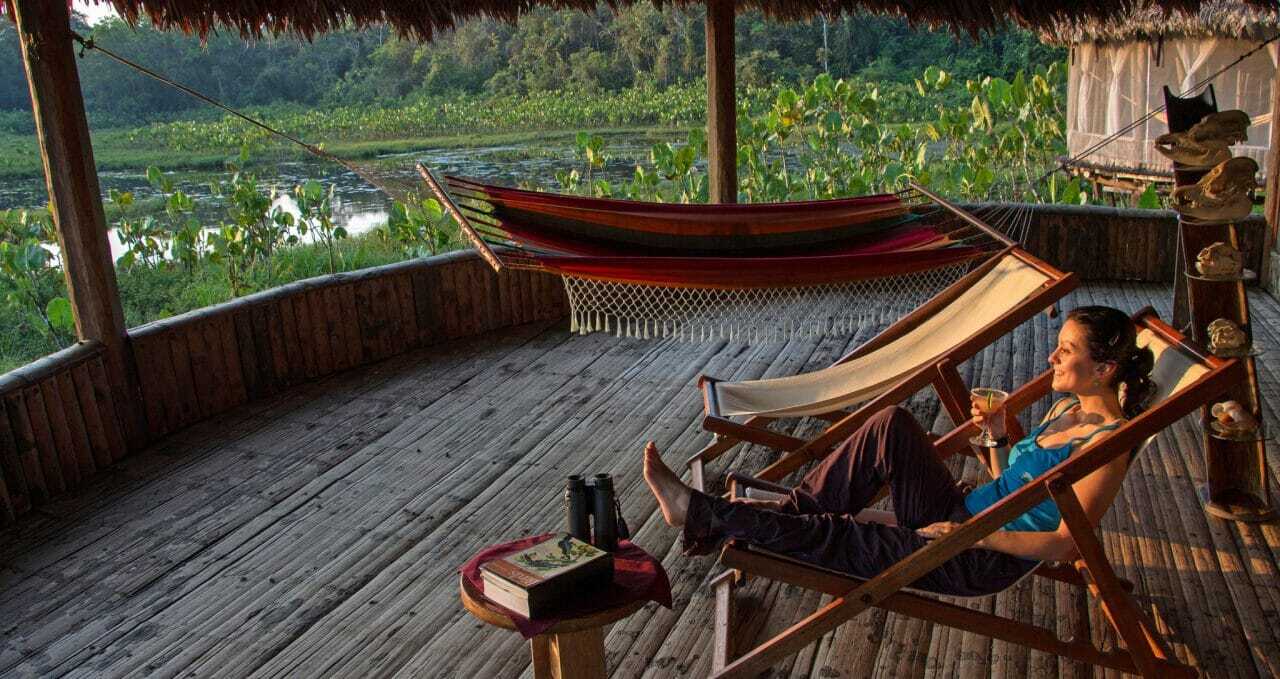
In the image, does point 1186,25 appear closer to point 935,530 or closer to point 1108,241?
point 1108,241

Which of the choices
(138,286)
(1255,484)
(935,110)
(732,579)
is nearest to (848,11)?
(1255,484)

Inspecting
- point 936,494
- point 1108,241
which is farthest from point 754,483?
point 1108,241

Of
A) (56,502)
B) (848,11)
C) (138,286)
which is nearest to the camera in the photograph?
(56,502)

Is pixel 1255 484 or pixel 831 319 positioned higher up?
pixel 831 319

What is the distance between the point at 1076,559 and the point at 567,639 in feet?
3.40

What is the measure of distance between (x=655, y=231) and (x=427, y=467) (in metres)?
1.14

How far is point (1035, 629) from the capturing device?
1.91 meters

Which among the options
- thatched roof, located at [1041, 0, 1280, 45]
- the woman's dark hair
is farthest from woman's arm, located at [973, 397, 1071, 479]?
thatched roof, located at [1041, 0, 1280, 45]

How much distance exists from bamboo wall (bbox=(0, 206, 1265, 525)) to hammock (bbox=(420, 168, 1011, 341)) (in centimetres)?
113

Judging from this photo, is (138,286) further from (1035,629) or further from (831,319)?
(1035,629)

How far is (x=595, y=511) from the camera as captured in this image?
179 cm

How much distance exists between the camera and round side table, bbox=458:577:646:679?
63.5 inches

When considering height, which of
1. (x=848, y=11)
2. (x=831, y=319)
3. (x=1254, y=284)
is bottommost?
(x=1254, y=284)

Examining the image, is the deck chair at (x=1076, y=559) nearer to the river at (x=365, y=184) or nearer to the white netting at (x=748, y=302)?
the white netting at (x=748, y=302)
